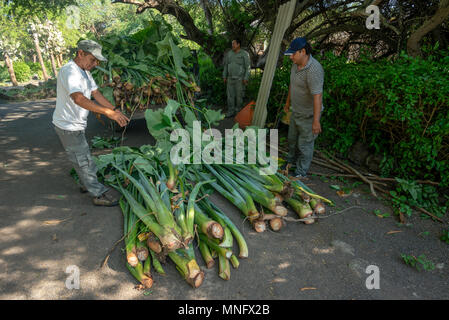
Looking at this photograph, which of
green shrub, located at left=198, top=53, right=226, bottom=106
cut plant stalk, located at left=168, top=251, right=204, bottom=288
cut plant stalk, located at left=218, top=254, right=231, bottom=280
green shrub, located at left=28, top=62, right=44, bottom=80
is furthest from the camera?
green shrub, located at left=28, top=62, right=44, bottom=80

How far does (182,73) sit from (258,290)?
3.66 meters

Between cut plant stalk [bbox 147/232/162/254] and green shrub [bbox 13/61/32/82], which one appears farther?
green shrub [bbox 13/61/32/82]

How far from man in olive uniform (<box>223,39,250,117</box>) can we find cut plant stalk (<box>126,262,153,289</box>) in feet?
17.6

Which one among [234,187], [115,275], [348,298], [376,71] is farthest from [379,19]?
[115,275]

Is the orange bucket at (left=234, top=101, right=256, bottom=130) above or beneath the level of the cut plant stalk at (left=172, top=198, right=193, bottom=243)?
above

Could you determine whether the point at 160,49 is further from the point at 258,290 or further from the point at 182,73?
the point at 258,290

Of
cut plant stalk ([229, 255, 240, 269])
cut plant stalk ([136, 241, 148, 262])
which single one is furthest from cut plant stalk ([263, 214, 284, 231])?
cut plant stalk ([136, 241, 148, 262])

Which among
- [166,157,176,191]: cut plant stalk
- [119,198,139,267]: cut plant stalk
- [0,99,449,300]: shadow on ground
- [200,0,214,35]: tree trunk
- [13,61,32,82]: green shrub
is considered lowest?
[0,99,449,300]: shadow on ground

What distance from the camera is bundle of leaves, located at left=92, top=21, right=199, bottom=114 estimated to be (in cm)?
423

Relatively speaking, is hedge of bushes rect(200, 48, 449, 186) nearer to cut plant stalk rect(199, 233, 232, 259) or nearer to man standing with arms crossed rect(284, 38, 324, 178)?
man standing with arms crossed rect(284, 38, 324, 178)

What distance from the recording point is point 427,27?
3914 millimetres

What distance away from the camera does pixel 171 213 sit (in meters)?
2.36

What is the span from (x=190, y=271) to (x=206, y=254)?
27cm

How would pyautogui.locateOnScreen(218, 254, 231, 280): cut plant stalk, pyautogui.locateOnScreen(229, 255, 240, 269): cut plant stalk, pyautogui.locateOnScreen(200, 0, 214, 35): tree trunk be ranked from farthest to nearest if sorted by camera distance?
pyautogui.locateOnScreen(200, 0, 214, 35): tree trunk
pyautogui.locateOnScreen(229, 255, 240, 269): cut plant stalk
pyautogui.locateOnScreen(218, 254, 231, 280): cut plant stalk
